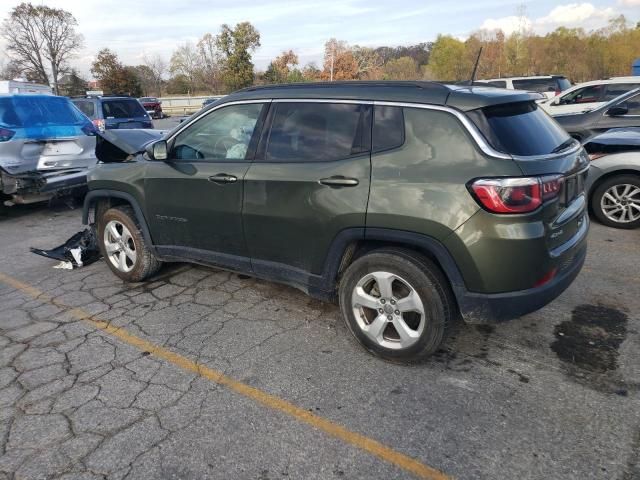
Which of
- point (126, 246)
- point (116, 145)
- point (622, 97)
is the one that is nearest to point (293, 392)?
point (126, 246)

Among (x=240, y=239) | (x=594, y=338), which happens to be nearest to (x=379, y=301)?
(x=240, y=239)

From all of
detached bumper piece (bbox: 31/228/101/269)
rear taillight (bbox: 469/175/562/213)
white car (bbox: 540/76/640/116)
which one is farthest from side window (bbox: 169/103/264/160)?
white car (bbox: 540/76/640/116)

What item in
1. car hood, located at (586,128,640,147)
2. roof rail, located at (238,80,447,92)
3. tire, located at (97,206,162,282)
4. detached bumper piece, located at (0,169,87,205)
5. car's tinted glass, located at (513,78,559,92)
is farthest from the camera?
car's tinted glass, located at (513,78,559,92)

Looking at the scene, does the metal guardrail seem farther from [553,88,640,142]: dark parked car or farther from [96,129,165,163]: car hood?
[96,129,165,163]: car hood

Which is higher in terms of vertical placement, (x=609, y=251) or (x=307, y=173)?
(x=307, y=173)

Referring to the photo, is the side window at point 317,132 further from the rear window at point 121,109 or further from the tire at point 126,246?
the rear window at point 121,109

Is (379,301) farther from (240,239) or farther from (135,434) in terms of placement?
(135,434)

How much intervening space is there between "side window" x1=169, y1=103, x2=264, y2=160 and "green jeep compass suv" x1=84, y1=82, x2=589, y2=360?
11 mm

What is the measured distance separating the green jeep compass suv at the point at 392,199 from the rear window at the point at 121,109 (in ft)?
35.2

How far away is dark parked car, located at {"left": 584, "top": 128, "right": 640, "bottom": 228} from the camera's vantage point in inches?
227

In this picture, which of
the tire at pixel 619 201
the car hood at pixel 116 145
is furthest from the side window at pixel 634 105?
the car hood at pixel 116 145

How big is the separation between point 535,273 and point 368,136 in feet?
4.34

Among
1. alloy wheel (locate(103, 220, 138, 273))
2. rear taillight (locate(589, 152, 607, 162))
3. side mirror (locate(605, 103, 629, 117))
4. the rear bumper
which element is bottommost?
alloy wheel (locate(103, 220, 138, 273))

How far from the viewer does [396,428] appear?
2.53 metres
